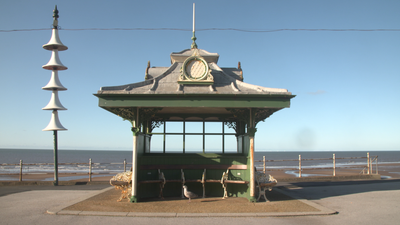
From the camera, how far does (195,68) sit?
10766mm

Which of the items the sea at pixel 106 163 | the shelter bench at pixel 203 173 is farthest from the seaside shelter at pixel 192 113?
the sea at pixel 106 163

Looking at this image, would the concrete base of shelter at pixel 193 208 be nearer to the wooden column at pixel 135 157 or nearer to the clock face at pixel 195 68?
the wooden column at pixel 135 157

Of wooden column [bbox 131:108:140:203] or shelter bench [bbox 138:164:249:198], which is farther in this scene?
shelter bench [bbox 138:164:249:198]

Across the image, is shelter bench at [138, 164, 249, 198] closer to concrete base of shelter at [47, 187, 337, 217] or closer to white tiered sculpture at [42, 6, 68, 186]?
concrete base of shelter at [47, 187, 337, 217]

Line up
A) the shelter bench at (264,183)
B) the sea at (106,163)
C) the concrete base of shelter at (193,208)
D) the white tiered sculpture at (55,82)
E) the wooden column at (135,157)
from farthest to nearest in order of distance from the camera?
the sea at (106,163) < the white tiered sculpture at (55,82) < the shelter bench at (264,183) < the wooden column at (135,157) < the concrete base of shelter at (193,208)

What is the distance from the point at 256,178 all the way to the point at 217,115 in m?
3.24

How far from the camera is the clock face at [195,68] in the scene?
10672 mm

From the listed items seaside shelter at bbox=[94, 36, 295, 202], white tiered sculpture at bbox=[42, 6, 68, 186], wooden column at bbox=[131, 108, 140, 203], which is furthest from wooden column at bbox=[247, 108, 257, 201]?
white tiered sculpture at bbox=[42, 6, 68, 186]

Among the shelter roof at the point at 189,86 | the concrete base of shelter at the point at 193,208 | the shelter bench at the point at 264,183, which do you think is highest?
the shelter roof at the point at 189,86

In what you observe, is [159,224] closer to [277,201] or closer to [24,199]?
[277,201]

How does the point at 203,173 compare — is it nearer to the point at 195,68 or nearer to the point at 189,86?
the point at 189,86

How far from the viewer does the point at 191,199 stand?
1100 cm

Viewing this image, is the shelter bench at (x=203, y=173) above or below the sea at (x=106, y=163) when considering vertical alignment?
above

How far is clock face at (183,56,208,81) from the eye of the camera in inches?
420
